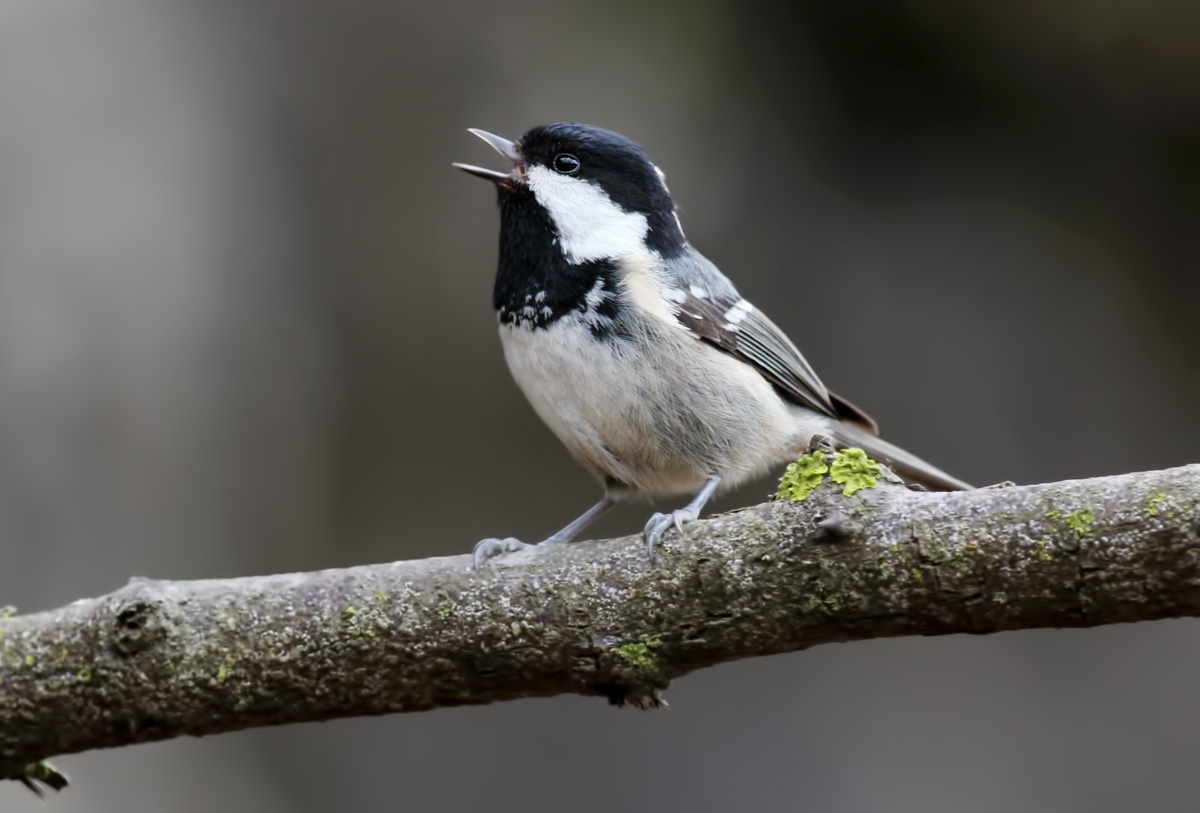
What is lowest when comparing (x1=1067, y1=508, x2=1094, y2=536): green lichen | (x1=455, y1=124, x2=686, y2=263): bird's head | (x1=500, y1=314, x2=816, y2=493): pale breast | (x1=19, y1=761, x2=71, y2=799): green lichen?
(x1=19, y1=761, x2=71, y2=799): green lichen

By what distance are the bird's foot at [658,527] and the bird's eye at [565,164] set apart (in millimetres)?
1165

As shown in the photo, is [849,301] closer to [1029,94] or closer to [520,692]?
[1029,94]

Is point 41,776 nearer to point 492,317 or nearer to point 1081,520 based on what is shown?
point 1081,520

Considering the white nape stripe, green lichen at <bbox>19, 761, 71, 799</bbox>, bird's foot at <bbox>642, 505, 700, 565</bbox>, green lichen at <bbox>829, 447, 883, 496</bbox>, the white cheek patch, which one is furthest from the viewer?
the white nape stripe

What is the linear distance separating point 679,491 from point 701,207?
2325 mm

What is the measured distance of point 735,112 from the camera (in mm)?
5133

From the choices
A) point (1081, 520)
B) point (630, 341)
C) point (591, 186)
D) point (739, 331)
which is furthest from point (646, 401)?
point (1081, 520)

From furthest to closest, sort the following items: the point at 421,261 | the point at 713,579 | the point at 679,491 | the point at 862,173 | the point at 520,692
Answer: the point at 862,173
the point at 421,261
the point at 679,491
the point at 520,692
the point at 713,579

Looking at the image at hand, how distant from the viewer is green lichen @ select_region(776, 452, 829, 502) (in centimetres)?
192

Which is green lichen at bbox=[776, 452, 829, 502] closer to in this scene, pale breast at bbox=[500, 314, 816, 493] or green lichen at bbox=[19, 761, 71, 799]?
pale breast at bbox=[500, 314, 816, 493]

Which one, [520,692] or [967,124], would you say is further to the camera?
[967,124]

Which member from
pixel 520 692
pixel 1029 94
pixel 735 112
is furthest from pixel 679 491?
pixel 1029 94

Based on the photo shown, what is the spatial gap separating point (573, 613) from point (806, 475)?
1.58ft

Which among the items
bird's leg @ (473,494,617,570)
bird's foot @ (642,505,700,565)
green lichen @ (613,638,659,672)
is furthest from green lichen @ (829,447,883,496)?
bird's leg @ (473,494,617,570)
